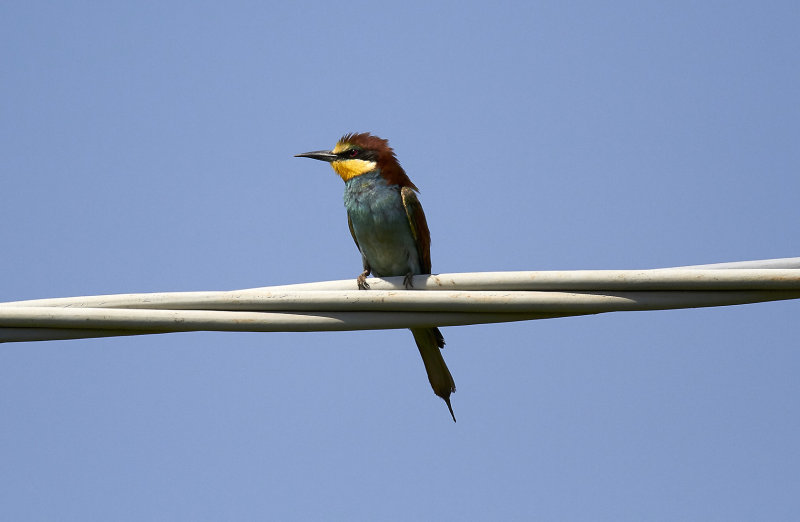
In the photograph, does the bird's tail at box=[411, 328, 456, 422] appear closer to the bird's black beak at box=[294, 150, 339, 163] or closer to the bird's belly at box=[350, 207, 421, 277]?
the bird's belly at box=[350, 207, 421, 277]

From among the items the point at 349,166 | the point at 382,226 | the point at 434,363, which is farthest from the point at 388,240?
the point at 434,363

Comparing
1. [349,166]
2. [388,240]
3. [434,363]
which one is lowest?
[434,363]

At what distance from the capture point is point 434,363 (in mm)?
3670

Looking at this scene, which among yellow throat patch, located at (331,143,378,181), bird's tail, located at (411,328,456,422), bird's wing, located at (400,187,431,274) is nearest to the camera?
bird's tail, located at (411,328,456,422)

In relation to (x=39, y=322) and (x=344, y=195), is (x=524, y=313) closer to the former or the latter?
(x=39, y=322)

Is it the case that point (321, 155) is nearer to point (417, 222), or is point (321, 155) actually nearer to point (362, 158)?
point (362, 158)

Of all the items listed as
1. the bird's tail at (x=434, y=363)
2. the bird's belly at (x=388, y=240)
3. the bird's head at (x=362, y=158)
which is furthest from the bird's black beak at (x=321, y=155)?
the bird's tail at (x=434, y=363)

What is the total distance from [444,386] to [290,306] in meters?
1.39

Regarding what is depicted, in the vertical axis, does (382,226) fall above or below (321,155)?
below

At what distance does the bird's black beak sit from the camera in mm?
4566

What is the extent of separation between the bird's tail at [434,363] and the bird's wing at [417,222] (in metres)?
0.65

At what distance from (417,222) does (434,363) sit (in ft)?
2.66

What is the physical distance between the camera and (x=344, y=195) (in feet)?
14.5

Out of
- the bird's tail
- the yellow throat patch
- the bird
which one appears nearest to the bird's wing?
the bird
